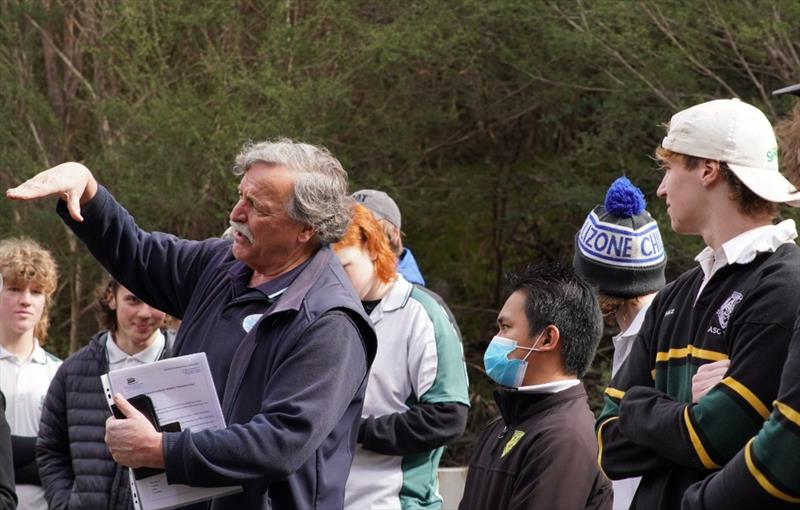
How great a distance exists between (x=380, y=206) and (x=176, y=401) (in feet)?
8.29

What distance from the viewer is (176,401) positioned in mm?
3668

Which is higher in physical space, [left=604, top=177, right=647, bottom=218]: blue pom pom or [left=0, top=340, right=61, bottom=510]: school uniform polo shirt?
[left=604, top=177, right=647, bottom=218]: blue pom pom

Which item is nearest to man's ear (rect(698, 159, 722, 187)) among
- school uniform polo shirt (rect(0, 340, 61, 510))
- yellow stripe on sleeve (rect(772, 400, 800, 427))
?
yellow stripe on sleeve (rect(772, 400, 800, 427))

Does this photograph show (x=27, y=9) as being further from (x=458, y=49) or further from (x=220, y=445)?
(x=220, y=445)

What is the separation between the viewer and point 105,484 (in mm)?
5465

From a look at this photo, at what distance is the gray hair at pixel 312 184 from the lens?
155 inches

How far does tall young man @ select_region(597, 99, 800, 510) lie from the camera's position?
10.2 feet

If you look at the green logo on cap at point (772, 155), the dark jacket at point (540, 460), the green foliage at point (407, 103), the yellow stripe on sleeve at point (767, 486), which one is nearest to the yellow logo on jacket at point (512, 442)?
the dark jacket at point (540, 460)

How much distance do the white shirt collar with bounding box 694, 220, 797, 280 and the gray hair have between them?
1.19 m

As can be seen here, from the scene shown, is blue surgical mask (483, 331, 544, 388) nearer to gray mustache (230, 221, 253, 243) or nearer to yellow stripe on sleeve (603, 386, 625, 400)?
yellow stripe on sleeve (603, 386, 625, 400)

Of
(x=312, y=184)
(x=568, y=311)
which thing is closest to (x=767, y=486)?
(x=312, y=184)

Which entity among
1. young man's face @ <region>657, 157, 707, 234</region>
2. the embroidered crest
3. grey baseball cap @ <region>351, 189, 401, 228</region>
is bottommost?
grey baseball cap @ <region>351, 189, 401, 228</region>

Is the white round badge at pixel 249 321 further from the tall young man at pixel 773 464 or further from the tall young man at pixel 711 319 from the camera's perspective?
the tall young man at pixel 773 464

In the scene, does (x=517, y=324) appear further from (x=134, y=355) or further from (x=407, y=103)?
(x=407, y=103)
